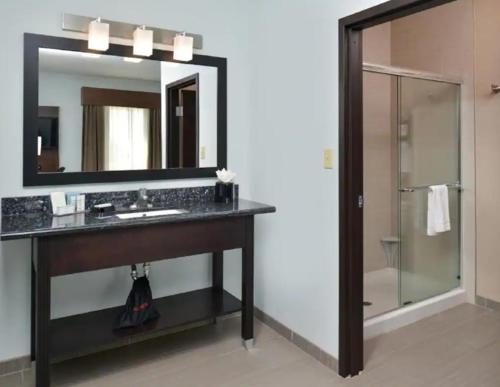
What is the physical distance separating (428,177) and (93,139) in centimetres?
252

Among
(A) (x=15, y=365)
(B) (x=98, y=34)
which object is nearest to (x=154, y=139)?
(B) (x=98, y=34)

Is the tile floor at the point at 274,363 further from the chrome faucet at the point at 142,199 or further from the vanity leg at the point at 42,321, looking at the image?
the chrome faucet at the point at 142,199

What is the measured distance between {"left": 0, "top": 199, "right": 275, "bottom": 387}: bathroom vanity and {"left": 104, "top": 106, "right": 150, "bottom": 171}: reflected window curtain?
374mm

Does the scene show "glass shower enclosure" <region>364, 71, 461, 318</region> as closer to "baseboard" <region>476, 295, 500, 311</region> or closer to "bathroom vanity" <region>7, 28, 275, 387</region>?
"baseboard" <region>476, 295, 500, 311</region>

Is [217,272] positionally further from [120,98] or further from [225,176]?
[120,98]

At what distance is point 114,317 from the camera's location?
2373 mm

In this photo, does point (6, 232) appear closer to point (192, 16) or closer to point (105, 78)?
point (105, 78)

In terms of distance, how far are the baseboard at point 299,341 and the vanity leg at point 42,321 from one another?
139cm

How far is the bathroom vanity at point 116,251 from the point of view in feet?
6.14

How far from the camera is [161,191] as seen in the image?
8.52 ft

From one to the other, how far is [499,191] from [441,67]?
111 centimetres

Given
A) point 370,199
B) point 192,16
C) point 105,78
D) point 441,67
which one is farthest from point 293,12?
point 370,199

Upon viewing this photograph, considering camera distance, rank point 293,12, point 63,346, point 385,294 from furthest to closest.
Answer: point 385,294 → point 293,12 → point 63,346

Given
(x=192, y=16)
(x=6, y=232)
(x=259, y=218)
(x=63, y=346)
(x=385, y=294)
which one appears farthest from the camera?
(x=385, y=294)
